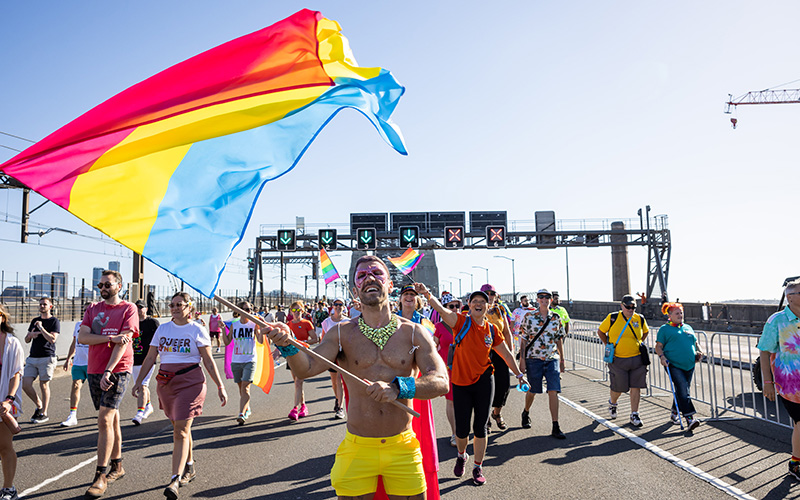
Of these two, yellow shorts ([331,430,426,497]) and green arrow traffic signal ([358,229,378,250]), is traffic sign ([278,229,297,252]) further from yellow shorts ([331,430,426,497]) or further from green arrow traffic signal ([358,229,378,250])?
yellow shorts ([331,430,426,497])

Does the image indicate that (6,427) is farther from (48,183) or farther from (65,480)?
(48,183)

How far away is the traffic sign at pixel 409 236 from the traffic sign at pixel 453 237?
1909 mm

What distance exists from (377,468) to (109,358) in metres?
4.08

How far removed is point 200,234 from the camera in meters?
3.57

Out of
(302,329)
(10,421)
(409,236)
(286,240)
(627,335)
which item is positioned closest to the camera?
(10,421)

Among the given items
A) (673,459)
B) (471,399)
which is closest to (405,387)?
(471,399)

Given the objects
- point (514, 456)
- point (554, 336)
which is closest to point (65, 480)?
point (514, 456)

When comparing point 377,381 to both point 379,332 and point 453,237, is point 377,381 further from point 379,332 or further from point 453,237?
point 453,237

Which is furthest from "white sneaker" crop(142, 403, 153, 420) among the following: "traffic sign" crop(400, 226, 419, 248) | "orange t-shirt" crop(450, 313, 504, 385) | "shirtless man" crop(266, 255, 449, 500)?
"traffic sign" crop(400, 226, 419, 248)

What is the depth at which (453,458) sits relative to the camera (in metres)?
6.77

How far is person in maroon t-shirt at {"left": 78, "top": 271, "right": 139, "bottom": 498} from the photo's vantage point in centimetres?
564

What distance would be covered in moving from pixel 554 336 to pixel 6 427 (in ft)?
21.7

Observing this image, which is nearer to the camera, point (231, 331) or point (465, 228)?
point (231, 331)

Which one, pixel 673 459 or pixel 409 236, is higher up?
pixel 409 236
